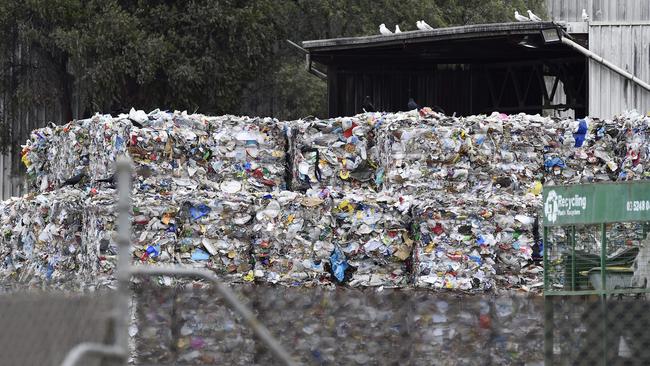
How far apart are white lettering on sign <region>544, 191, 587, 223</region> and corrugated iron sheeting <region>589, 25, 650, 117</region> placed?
1060 centimetres

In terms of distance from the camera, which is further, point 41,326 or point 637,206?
point 637,206

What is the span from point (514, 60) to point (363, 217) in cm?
1148

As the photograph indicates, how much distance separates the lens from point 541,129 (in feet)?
44.4

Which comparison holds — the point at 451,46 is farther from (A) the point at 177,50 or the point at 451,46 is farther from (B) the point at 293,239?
(A) the point at 177,50

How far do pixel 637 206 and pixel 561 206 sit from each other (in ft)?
2.32

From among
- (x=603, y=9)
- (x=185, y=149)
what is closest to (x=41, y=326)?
(x=185, y=149)

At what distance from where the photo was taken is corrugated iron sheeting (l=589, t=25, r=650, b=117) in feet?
64.8

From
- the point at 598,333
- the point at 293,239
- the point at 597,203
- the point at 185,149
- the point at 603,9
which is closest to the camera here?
the point at 598,333

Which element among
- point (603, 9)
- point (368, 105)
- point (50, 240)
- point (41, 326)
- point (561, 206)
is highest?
point (603, 9)

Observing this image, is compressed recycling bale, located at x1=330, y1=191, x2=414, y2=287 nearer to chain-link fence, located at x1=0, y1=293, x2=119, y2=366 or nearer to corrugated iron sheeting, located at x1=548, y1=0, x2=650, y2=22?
chain-link fence, located at x1=0, y1=293, x2=119, y2=366

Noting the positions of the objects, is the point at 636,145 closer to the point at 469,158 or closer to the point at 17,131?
the point at 469,158

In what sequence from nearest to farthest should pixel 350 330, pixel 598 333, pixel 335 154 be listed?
pixel 350 330 → pixel 598 333 → pixel 335 154

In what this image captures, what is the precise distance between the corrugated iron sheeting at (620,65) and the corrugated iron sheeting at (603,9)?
10.0 m

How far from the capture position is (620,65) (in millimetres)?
19734
